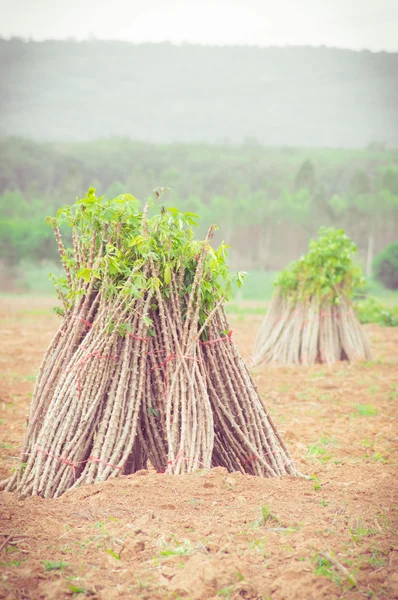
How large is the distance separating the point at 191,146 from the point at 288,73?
18.8m

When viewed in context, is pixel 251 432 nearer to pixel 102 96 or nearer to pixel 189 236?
pixel 189 236

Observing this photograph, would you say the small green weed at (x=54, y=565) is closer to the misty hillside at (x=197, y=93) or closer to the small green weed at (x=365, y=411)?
the small green weed at (x=365, y=411)

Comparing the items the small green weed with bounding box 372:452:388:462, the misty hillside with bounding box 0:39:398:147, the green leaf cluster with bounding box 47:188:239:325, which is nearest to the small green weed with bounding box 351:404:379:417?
the small green weed with bounding box 372:452:388:462

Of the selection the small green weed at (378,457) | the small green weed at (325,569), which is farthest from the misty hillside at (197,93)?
the small green weed at (325,569)

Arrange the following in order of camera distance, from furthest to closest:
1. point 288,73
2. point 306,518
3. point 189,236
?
point 288,73, point 189,236, point 306,518

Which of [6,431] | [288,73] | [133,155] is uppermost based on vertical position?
[288,73]

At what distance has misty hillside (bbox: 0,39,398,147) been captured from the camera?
6206cm

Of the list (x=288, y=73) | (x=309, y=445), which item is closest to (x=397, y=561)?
(x=309, y=445)

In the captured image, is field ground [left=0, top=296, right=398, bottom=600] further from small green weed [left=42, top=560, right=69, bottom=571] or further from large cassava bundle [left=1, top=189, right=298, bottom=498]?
large cassava bundle [left=1, top=189, right=298, bottom=498]

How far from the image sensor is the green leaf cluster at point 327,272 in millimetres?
10953

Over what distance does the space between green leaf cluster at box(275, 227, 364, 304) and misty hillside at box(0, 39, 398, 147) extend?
4918 cm

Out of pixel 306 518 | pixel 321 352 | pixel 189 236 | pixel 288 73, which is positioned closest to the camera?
pixel 306 518

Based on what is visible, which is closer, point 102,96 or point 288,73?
point 102,96

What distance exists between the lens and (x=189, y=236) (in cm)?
447
